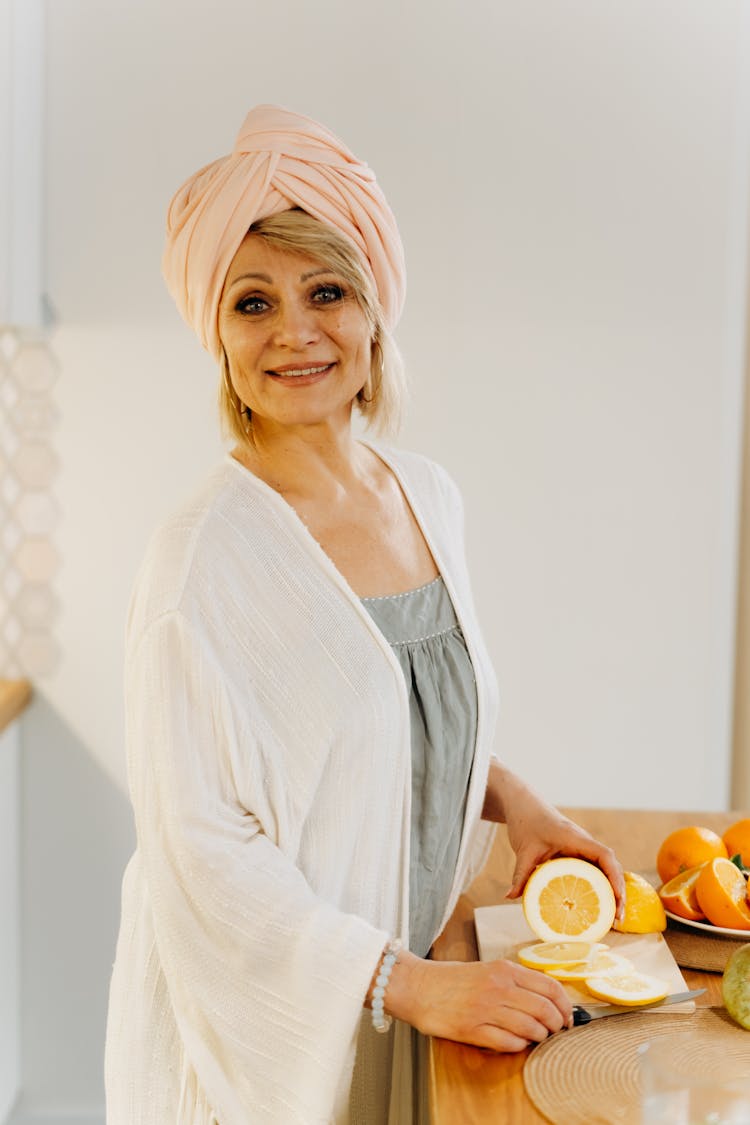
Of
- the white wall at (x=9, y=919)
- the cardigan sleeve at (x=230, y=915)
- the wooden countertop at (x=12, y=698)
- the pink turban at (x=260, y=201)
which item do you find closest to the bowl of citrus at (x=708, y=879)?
the cardigan sleeve at (x=230, y=915)

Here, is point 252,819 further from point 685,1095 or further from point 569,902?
point 685,1095

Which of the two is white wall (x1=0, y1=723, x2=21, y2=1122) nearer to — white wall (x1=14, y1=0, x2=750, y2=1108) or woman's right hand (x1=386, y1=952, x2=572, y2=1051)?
white wall (x1=14, y1=0, x2=750, y2=1108)

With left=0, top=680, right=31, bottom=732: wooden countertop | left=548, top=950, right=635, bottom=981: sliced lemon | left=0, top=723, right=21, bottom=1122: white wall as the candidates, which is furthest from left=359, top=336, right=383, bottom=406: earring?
left=0, top=723, right=21, bottom=1122: white wall

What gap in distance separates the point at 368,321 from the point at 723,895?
69cm

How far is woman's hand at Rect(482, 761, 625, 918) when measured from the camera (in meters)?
1.28

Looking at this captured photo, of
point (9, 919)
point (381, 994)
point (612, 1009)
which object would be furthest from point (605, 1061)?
point (9, 919)

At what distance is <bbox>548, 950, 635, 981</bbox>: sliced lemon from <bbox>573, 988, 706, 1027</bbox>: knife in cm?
3

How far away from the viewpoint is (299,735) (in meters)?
1.17

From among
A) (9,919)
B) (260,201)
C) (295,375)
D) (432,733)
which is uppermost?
(260,201)

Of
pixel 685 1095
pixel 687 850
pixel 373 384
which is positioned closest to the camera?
pixel 685 1095

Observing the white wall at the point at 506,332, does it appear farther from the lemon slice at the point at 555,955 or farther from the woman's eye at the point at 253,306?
the lemon slice at the point at 555,955

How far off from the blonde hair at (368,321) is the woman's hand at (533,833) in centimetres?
44

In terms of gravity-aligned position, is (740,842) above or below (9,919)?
above

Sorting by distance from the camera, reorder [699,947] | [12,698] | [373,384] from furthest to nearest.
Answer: [12,698]
[373,384]
[699,947]
